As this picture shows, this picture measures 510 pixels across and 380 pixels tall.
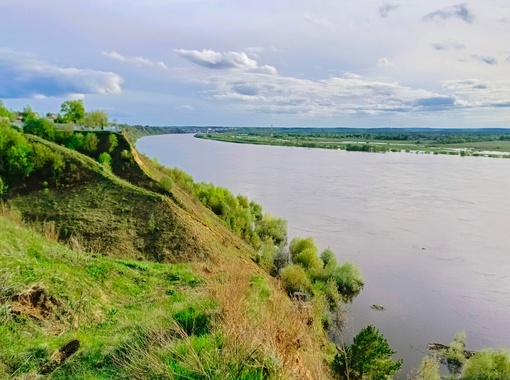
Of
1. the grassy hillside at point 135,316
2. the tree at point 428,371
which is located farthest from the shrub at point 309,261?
the tree at point 428,371

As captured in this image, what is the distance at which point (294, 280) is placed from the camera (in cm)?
2702

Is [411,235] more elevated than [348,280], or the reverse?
[411,235]

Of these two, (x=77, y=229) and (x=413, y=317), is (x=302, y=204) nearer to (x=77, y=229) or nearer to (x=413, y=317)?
(x=413, y=317)

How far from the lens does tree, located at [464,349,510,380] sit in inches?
690

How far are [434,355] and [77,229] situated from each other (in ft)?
70.6

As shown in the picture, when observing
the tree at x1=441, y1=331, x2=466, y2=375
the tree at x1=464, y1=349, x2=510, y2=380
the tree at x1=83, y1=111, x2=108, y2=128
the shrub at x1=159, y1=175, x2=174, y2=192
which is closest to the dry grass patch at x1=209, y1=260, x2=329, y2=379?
the tree at x1=464, y1=349, x2=510, y2=380

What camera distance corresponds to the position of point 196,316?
8195 mm

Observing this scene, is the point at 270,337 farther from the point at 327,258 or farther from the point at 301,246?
the point at 301,246

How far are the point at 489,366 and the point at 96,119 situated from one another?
41981mm

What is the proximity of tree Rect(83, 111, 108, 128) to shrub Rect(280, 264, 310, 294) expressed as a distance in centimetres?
2889

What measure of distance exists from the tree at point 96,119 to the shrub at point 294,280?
94.8ft

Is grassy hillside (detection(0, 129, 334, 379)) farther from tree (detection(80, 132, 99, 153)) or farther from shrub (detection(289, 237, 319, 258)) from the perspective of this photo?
tree (detection(80, 132, 99, 153))

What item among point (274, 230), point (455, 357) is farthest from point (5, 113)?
point (455, 357)

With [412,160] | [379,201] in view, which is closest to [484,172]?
[412,160]
